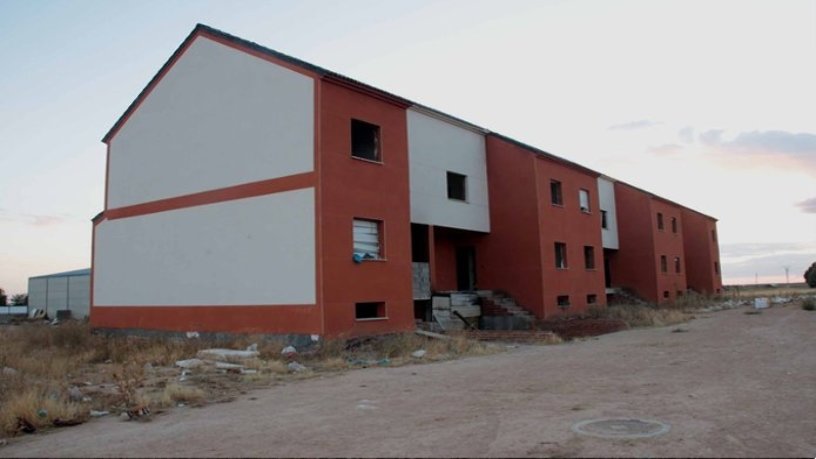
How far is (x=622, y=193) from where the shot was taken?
124 feet

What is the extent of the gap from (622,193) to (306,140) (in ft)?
84.5

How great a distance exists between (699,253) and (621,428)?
145 ft

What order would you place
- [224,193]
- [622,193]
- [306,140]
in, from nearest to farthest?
[306,140] < [224,193] < [622,193]

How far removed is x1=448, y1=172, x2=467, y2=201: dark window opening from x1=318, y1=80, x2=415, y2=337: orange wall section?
217 inches

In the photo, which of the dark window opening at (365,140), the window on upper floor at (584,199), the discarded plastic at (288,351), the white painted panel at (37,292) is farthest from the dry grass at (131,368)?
the white painted panel at (37,292)

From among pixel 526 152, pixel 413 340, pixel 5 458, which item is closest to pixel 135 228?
pixel 413 340

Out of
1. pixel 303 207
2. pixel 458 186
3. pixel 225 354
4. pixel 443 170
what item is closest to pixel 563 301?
pixel 458 186

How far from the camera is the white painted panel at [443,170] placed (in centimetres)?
2272

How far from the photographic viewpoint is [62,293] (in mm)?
40938

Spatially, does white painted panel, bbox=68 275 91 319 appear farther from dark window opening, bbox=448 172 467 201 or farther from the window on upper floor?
the window on upper floor

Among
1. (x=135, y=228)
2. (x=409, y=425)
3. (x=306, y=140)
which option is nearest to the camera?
(x=409, y=425)

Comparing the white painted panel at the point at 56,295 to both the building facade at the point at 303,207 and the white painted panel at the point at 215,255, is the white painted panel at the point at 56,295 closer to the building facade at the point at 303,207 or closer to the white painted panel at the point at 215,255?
the building facade at the point at 303,207

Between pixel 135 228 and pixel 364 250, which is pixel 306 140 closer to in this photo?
pixel 364 250

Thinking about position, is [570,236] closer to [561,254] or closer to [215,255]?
[561,254]
